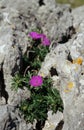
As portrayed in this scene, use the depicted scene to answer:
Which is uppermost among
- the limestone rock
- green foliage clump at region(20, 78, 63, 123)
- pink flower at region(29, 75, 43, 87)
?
pink flower at region(29, 75, 43, 87)

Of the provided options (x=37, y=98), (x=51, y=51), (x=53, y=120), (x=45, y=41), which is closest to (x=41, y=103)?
(x=37, y=98)

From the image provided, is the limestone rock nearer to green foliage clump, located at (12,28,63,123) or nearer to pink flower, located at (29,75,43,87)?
green foliage clump, located at (12,28,63,123)

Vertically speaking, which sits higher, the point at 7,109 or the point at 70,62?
the point at 70,62

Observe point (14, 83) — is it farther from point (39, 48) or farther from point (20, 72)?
point (39, 48)

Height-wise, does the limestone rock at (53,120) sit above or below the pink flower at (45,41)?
below

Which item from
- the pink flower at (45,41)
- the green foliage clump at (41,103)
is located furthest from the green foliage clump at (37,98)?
the pink flower at (45,41)

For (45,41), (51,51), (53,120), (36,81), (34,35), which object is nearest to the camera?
(53,120)

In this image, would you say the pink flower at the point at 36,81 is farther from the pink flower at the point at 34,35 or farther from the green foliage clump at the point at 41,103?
the pink flower at the point at 34,35

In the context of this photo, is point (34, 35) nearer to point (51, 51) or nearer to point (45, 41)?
point (45, 41)

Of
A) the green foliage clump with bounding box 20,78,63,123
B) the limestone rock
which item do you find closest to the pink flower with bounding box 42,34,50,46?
the green foliage clump with bounding box 20,78,63,123

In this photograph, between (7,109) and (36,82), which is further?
(36,82)

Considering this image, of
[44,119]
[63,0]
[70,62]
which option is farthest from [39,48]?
[63,0]
